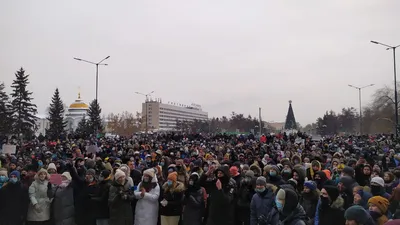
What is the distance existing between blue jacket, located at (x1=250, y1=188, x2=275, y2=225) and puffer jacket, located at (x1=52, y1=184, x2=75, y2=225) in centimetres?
368

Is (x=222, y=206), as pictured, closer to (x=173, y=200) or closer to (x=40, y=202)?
(x=173, y=200)

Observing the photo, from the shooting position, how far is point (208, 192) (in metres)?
7.70

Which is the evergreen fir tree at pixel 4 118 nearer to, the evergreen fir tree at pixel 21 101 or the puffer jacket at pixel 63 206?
the evergreen fir tree at pixel 21 101

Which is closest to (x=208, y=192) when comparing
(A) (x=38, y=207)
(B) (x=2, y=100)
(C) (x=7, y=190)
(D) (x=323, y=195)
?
(D) (x=323, y=195)

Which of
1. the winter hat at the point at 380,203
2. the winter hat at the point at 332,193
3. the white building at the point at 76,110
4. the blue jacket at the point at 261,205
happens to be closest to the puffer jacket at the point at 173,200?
the blue jacket at the point at 261,205

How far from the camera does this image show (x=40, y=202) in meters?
8.13

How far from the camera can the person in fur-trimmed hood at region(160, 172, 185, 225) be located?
24.9ft

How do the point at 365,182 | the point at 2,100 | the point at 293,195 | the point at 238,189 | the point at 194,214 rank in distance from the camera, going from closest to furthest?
the point at 293,195 → the point at 194,214 → the point at 238,189 → the point at 365,182 → the point at 2,100

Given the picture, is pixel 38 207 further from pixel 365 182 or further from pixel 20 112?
pixel 20 112

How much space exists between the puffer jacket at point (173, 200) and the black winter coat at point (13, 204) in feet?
9.29

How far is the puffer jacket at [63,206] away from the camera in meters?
8.08

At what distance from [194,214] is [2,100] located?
175 feet

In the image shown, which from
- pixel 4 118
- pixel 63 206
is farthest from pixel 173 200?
pixel 4 118

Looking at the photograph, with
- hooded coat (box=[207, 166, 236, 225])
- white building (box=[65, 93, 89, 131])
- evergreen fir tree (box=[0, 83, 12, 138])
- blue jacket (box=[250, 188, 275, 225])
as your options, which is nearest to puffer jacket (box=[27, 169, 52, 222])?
hooded coat (box=[207, 166, 236, 225])
